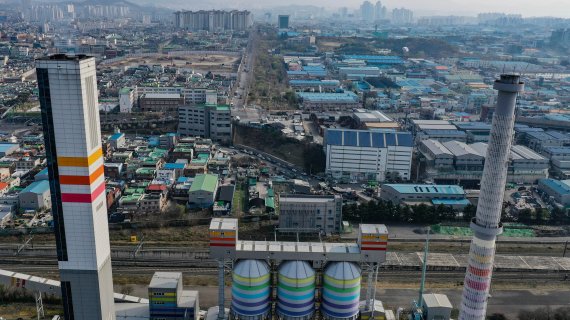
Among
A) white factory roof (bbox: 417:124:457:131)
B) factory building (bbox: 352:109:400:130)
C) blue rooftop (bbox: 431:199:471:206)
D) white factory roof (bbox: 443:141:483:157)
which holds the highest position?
factory building (bbox: 352:109:400:130)

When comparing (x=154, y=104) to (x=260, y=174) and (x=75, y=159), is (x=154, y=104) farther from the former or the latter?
(x=75, y=159)

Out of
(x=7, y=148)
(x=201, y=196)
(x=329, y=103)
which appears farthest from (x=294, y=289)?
(x=329, y=103)

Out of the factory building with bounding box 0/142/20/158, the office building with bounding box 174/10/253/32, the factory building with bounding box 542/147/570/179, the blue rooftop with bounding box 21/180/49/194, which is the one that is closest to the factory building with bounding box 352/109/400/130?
the factory building with bounding box 542/147/570/179

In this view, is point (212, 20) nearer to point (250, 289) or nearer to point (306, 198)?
point (306, 198)

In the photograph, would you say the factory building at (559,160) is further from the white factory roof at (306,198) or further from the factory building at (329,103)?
the factory building at (329,103)

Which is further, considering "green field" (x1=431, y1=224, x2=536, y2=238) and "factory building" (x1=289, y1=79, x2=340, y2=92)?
"factory building" (x1=289, y1=79, x2=340, y2=92)

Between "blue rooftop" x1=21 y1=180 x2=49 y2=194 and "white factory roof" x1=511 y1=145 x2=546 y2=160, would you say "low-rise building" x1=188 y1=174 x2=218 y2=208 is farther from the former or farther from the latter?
"white factory roof" x1=511 y1=145 x2=546 y2=160
